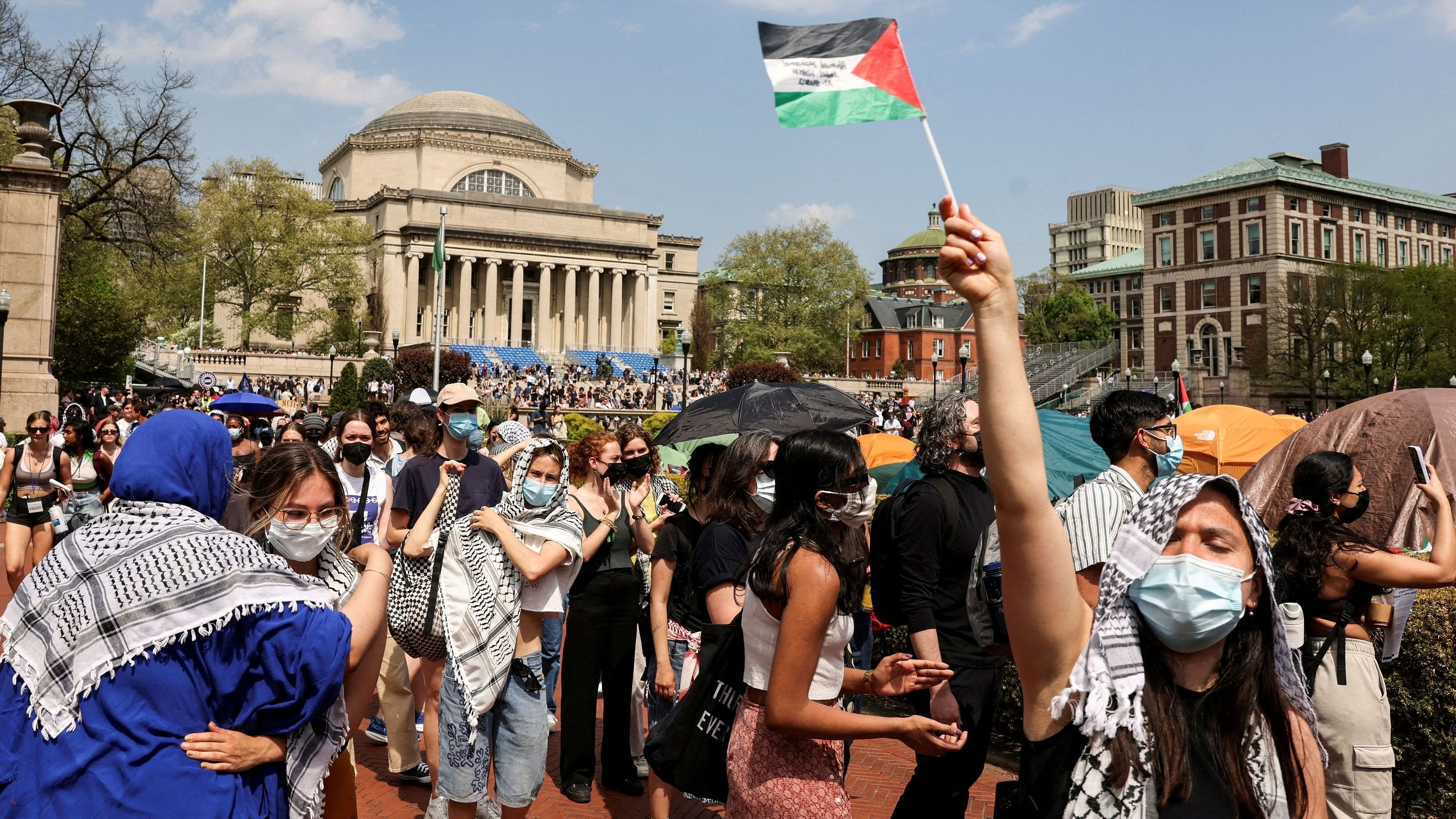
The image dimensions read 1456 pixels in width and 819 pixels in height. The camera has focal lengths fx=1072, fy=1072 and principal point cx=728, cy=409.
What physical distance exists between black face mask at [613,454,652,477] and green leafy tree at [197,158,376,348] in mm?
60845

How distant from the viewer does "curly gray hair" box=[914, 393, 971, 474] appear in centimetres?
475

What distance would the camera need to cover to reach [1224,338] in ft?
240

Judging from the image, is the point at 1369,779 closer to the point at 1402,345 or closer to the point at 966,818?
the point at 966,818

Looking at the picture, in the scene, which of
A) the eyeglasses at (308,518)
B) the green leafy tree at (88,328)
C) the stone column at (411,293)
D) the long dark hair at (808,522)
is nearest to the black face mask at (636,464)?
the long dark hair at (808,522)

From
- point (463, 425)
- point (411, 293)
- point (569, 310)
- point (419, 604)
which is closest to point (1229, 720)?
point (419, 604)

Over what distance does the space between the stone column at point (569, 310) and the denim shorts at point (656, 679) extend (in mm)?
78040

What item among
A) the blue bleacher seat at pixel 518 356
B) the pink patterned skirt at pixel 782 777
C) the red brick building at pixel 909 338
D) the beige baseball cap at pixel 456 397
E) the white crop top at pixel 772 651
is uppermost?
the red brick building at pixel 909 338

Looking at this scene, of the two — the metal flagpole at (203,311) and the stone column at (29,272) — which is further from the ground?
the metal flagpole at (203,311)

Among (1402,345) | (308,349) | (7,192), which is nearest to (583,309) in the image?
(308,349)

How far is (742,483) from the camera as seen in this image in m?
4.59

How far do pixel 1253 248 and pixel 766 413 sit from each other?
71.9 meters

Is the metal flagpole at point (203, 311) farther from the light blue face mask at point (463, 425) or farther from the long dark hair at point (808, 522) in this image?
the long dark hair at point (808, 522)

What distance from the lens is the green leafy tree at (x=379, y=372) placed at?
154 feet

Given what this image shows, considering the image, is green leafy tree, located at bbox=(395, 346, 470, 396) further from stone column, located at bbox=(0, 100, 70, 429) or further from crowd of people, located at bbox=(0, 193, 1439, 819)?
crowd of people, located at bbox=(0, 193, 1439, 819)
